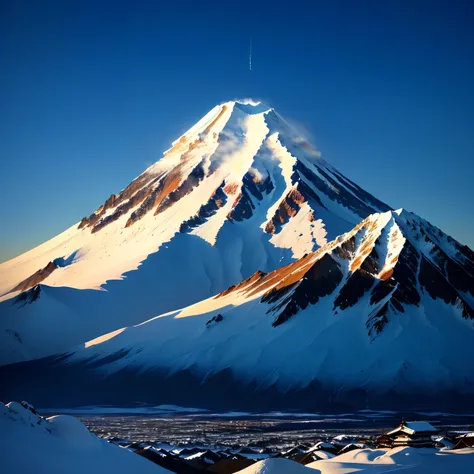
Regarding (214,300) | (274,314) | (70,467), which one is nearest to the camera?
(70,467)

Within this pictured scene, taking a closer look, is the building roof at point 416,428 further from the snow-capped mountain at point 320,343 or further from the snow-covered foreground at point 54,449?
the snow-capped mountain at point 320,343

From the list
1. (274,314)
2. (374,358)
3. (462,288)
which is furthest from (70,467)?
(462,288)

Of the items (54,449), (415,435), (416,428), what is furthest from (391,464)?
(54,449)

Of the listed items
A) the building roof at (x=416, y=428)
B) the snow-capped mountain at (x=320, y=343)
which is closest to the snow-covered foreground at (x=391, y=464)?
the building roof at (x=416, y=428)

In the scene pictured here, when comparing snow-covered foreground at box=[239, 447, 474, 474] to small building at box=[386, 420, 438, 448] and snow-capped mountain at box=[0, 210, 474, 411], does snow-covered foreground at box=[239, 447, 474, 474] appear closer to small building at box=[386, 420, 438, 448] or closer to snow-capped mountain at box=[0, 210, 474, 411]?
small building at box=[386, 420, 438, 448]

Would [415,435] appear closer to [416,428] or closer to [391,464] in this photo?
[416,428]

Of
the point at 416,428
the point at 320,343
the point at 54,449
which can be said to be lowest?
the point at 54,449

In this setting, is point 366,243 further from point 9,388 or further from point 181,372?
point 9,388
